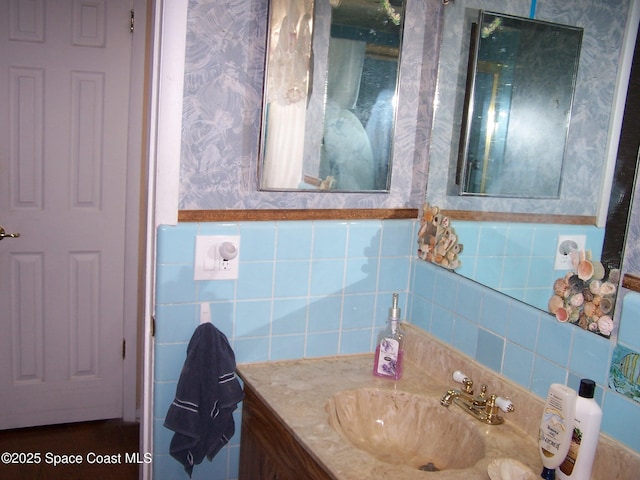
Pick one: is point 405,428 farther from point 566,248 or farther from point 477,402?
point 566,248

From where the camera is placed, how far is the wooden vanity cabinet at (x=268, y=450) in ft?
4.75

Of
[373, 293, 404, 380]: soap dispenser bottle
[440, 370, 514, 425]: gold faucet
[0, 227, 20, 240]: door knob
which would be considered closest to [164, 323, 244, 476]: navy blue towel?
[373, 293, 404, 380]: soap dispenser bottle

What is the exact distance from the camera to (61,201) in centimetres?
286

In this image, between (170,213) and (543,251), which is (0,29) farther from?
(543,251)

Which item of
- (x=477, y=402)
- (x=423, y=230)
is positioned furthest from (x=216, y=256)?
(x=477, y=402)

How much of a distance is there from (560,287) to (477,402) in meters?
0.37

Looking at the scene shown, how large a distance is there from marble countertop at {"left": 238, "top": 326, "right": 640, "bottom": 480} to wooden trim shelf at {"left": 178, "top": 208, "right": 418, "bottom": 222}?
0.36 metres

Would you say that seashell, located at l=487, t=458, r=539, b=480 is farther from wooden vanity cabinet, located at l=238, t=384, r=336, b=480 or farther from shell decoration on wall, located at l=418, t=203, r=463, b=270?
shell decoration on wall, located at l=418, t=203, r=463, b=270

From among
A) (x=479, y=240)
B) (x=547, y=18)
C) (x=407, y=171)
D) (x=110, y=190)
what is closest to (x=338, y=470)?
(x=479, y=240)

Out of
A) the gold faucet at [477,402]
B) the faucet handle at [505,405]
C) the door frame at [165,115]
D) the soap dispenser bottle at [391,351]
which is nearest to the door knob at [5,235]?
the door frame at [165,115]

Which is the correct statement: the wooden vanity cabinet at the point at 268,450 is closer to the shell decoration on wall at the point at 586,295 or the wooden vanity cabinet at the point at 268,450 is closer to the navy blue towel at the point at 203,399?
the navy blue towel at the point at 203,399

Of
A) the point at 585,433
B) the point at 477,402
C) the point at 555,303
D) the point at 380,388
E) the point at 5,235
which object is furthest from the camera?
the point at 5,235

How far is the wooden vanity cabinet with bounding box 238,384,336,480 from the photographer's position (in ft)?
4.75

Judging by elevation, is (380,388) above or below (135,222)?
below
